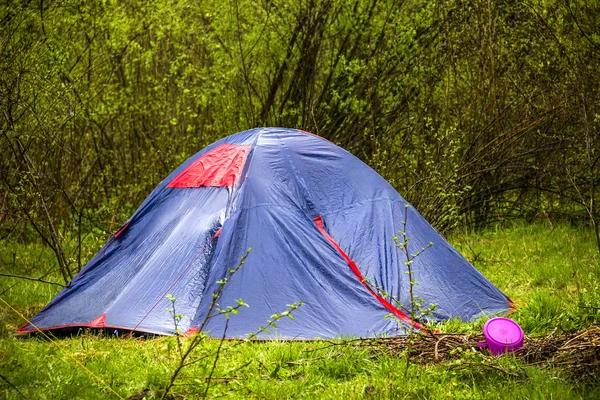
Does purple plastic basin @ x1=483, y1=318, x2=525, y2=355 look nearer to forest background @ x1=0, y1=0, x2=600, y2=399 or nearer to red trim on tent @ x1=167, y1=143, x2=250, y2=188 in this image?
forest background @ x1=0, y1=0, x2=600, y2=399

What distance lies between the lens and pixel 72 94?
886 cm

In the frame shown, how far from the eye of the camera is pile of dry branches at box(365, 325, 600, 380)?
361cm

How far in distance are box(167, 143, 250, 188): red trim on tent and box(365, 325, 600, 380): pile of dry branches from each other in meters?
1.88

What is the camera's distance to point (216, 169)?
18.6 ft

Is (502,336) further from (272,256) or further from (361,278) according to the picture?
(272,256)

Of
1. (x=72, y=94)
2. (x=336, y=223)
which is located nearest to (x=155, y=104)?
(x=72, y=94)

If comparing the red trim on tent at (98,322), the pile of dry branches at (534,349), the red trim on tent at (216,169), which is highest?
the red trim on tent at (216,169)

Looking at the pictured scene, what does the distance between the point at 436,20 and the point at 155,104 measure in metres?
4.27

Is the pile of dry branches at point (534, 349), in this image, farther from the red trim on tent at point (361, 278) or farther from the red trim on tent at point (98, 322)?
the red trim on tent at point (98, 322)

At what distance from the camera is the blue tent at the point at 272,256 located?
4891 millimetres

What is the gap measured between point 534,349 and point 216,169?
2.82 m

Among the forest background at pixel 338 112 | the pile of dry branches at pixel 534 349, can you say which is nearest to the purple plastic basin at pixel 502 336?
the pile of dry branches at pixel 534 349

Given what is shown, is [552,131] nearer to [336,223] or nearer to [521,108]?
[521,108]

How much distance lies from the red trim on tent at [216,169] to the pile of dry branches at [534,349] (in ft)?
6.18
